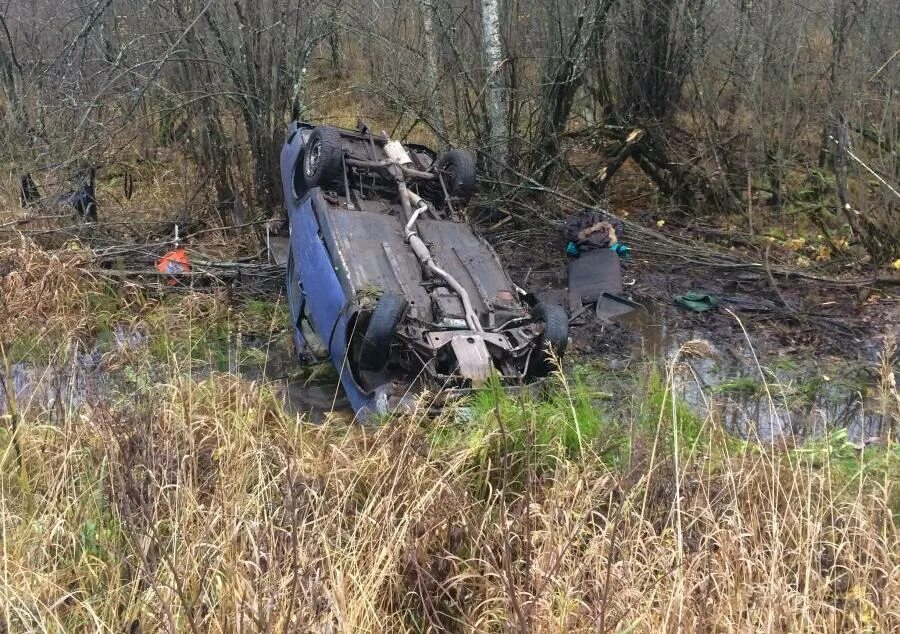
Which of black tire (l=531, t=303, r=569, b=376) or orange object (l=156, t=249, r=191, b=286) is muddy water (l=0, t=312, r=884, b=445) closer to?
black tire (l=531, t=303, r=569, b=376)

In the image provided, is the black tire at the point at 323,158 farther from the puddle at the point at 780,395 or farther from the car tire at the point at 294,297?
the puddle at the point at 780,395

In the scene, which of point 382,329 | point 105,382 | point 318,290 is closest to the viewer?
point 382,329

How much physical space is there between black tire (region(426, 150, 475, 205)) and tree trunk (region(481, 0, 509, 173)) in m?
2.33

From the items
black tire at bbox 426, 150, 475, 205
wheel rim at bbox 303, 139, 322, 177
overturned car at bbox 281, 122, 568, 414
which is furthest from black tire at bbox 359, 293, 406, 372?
black tire at bbox 426, 150, 475, 205

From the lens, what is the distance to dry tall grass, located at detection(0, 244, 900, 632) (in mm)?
2240

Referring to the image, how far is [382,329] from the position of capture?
4363 mm

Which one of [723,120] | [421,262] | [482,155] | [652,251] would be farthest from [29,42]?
[723,120]

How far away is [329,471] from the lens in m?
3.25

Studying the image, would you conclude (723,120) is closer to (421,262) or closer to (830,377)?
(830,377)

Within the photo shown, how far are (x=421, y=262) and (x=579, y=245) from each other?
2839 mm

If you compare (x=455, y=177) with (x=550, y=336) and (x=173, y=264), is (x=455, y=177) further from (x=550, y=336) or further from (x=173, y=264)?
(x=173, y=264)

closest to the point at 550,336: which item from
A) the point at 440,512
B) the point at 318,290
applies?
the point at 318,290

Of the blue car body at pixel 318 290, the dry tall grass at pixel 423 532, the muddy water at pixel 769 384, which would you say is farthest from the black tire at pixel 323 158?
the muddy water at pixel 769 384

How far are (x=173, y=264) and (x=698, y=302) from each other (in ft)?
16.7
